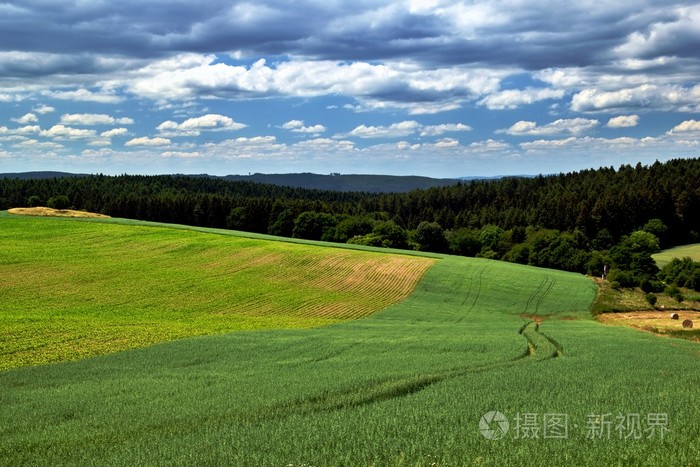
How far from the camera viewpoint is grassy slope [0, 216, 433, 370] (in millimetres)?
33594

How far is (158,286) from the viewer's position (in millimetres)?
52000

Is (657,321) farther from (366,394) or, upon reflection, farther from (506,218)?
(506,218)

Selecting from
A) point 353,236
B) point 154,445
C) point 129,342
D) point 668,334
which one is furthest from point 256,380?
point 353,236

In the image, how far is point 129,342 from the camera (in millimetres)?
30828

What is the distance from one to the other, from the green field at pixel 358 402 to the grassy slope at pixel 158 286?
670 cm

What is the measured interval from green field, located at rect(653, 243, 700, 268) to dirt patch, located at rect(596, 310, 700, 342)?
4335cm

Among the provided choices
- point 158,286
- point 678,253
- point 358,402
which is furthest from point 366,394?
point 678,253

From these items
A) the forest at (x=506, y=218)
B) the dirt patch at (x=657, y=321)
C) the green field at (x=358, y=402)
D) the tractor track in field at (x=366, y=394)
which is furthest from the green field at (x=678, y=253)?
the tractor track in field at (x=366, y=394)

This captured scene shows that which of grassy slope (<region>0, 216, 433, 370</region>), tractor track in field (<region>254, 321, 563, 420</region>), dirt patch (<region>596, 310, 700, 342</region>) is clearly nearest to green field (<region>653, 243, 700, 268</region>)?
dirt patch (<region>596, 310, 700, 342</region>)

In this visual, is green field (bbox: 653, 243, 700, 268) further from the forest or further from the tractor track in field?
the tractor track in field

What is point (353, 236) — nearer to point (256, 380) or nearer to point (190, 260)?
point (190, 260)

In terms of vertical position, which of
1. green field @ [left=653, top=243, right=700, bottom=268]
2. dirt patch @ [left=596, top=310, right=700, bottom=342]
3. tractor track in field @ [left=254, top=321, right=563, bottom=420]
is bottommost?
dirt patch @ [left=596, top=310, right=700, bottom=342]

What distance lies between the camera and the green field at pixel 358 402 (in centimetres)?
1088

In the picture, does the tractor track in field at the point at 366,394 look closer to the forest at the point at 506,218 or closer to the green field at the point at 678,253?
the forest at the point at 506,218
